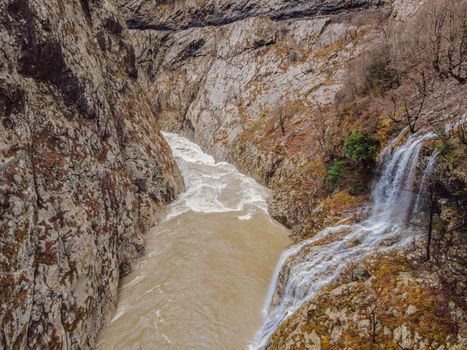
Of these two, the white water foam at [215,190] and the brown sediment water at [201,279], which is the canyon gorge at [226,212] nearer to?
the brown sediment water at [201,279]

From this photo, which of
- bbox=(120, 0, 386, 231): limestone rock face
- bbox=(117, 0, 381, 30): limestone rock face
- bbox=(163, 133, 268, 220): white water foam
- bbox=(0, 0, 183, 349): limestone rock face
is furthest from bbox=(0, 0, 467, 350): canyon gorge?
bbox=(117, 0, 381, 30): limestone rock face

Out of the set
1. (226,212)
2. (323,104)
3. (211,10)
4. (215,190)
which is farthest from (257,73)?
(226,212)

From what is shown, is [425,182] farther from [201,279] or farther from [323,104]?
[323,104]

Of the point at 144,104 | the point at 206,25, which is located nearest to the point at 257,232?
the point at 144,104

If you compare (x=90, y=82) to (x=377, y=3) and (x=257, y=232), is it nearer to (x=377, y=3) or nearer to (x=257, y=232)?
(x=257, y=232)

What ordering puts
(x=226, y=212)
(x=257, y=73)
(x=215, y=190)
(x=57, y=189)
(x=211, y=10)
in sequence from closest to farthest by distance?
1. (x=57, y=189)
2. (x=226, y=212)
3. (x=215, y=190)
4. (x=257, y=73)
5. (x=211, y=10)

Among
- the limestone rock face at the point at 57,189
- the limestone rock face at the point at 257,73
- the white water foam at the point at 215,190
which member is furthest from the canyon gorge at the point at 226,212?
the limestone rock face at the point at 257,73

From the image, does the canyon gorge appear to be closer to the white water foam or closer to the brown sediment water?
the brown sediment water
